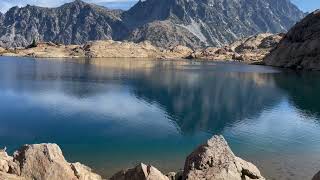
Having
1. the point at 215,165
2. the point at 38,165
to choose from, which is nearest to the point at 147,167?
→ the point at 215,165

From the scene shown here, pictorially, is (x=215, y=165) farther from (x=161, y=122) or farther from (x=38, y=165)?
(x=161, y=122)

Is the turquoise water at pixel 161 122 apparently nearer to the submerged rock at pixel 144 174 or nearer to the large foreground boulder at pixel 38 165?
the large foreground boulder at pixel 38 165

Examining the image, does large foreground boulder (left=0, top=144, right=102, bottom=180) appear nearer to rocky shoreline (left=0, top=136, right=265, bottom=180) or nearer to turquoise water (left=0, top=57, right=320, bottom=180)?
rocky shoreline (left=0, top=136, right=265, bottom=180)

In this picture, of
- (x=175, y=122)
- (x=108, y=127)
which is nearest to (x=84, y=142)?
(x=108, y=127)

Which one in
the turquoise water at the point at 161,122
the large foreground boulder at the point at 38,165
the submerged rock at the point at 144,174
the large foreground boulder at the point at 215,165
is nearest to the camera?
the submerged rock at the point at 144,174

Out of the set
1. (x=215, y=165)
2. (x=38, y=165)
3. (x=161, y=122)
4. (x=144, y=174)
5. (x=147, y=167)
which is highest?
(x=215, y=165)

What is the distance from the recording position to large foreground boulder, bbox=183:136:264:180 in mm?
31656

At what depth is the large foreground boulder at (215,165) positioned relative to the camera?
31.7 metres

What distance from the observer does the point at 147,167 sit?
32.0m

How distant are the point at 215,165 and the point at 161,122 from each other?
48.0m

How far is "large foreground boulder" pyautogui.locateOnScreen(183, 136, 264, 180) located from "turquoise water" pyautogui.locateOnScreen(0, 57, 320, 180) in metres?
15.6

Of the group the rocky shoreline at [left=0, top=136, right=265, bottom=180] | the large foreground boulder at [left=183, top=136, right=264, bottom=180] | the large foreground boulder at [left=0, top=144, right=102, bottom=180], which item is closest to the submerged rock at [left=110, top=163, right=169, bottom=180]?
the rocky shoreline at [left=0, top=136, right=265, bottom=180]

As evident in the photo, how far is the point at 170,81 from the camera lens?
162750 mm

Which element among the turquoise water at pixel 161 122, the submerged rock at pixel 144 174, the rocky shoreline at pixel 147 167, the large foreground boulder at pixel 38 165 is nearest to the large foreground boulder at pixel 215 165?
the rocky shoreline at pixel 147 167
